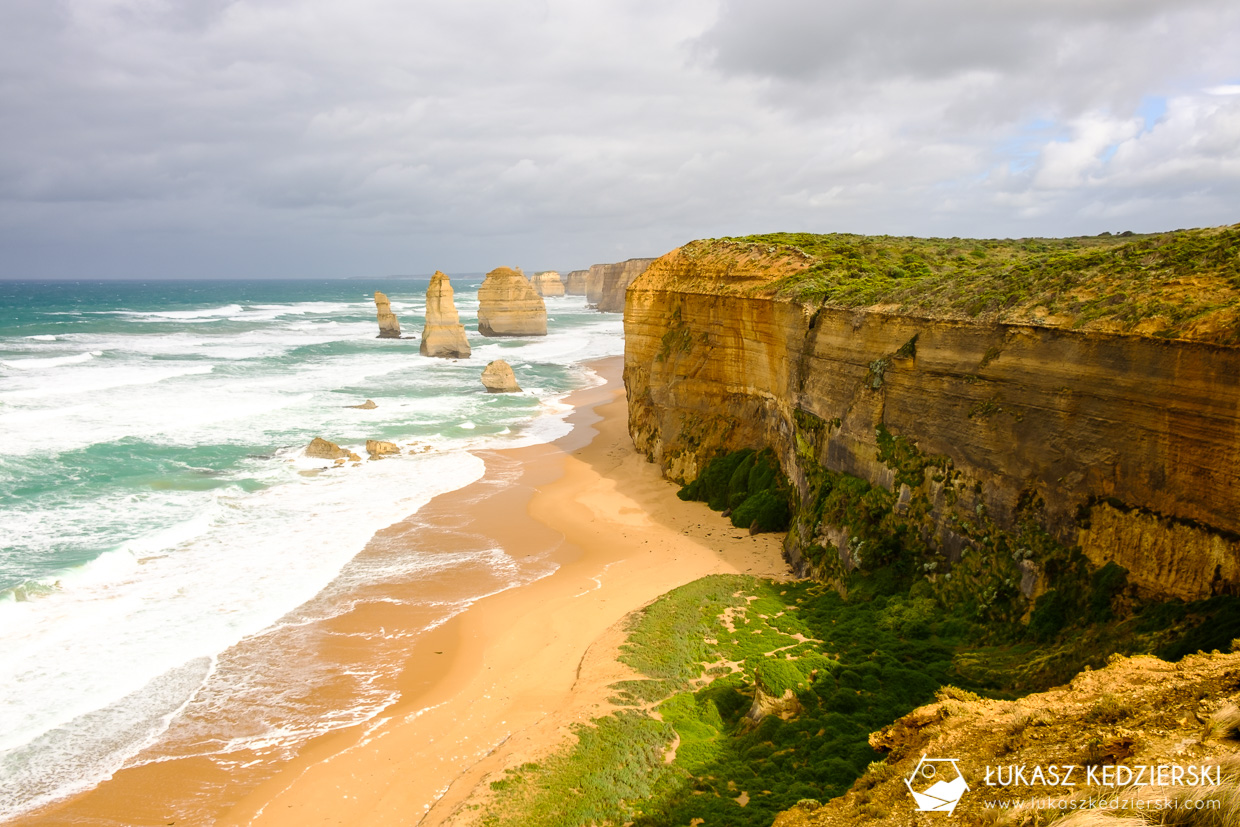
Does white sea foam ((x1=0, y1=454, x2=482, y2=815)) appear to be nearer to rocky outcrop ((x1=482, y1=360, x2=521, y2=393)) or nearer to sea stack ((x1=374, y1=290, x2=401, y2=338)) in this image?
rocky outcrop ((x1=482, y1=360, x2=521, y2=393))

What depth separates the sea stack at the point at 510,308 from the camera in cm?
7931

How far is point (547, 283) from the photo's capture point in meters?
162

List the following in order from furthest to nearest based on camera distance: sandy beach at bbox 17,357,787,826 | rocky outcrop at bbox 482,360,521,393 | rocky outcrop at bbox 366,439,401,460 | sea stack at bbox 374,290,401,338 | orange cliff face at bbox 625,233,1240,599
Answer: sea stack at bbox 374,290,401,338
rocky outcrop at bbox 482,360,521,393
rocky outcrop at bbox 366,439,401,460
sandy beach at bbox 17,357,787,826
orange cliff face at bbox 625,233,1240,599

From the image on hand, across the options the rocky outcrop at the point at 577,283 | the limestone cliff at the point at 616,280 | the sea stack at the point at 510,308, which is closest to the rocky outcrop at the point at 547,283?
the rocky outcrop at the point at 577,283

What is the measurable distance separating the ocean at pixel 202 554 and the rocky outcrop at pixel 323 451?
19.6 inches

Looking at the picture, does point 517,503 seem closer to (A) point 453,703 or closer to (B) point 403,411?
(A) point 453,703

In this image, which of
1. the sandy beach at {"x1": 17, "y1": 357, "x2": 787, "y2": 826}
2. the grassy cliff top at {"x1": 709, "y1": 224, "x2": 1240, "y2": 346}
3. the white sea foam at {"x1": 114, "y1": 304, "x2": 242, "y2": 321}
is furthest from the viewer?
the white sea foam at {"x1": 114, "y1": 304, "x2": 242, "y2": 321}

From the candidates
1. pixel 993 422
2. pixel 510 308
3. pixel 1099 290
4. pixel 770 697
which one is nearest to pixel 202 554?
pixel 770 697

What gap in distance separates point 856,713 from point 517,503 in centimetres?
1526

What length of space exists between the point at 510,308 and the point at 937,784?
7672cm

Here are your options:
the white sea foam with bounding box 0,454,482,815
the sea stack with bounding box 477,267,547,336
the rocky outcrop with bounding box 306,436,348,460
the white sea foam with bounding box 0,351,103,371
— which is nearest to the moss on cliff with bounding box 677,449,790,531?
the white sea foam with bounding box 0,454,482,815

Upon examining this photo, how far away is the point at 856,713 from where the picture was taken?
11.2 metres

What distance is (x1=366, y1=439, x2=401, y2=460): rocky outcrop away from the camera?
30125 mm

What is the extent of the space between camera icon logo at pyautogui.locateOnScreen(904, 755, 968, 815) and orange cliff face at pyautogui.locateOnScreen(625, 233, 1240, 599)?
19.0 ft
